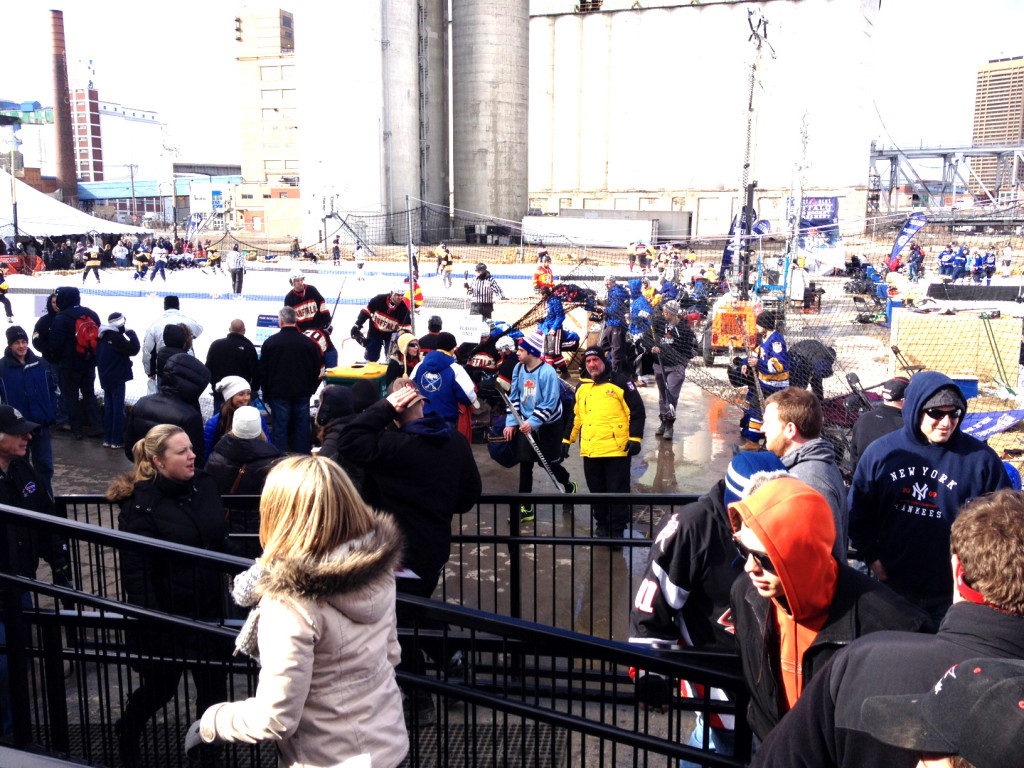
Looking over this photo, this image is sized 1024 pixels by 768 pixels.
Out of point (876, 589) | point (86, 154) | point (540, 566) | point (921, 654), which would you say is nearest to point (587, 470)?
point (540, 566)

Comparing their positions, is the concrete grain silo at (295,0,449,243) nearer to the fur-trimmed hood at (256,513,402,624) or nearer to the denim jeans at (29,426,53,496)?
the denim jeans at (29,426,53,496)

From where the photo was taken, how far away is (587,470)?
743 cm

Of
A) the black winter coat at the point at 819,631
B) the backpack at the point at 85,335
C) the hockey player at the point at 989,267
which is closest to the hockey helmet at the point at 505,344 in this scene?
the backpack at the point at 85,335

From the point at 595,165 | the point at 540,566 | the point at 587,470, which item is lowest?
the point at 540,566

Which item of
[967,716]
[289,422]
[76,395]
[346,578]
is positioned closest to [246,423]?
[346,578]

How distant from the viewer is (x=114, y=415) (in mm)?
10266

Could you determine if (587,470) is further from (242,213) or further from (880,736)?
(242,213)

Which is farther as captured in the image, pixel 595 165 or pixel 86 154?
pixel 86 154

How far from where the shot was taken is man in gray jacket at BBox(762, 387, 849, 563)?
11.8 ft

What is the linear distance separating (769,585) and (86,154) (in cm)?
13766

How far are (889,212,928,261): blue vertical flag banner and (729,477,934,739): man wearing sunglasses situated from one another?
56.9ft

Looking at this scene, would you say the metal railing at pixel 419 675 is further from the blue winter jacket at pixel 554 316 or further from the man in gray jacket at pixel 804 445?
the blue winter jacket at pixel 554 316

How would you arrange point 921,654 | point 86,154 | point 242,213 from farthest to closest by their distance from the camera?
point 86,154 → point 242,213 → point 921,654

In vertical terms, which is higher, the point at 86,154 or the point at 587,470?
the point at 86,154
